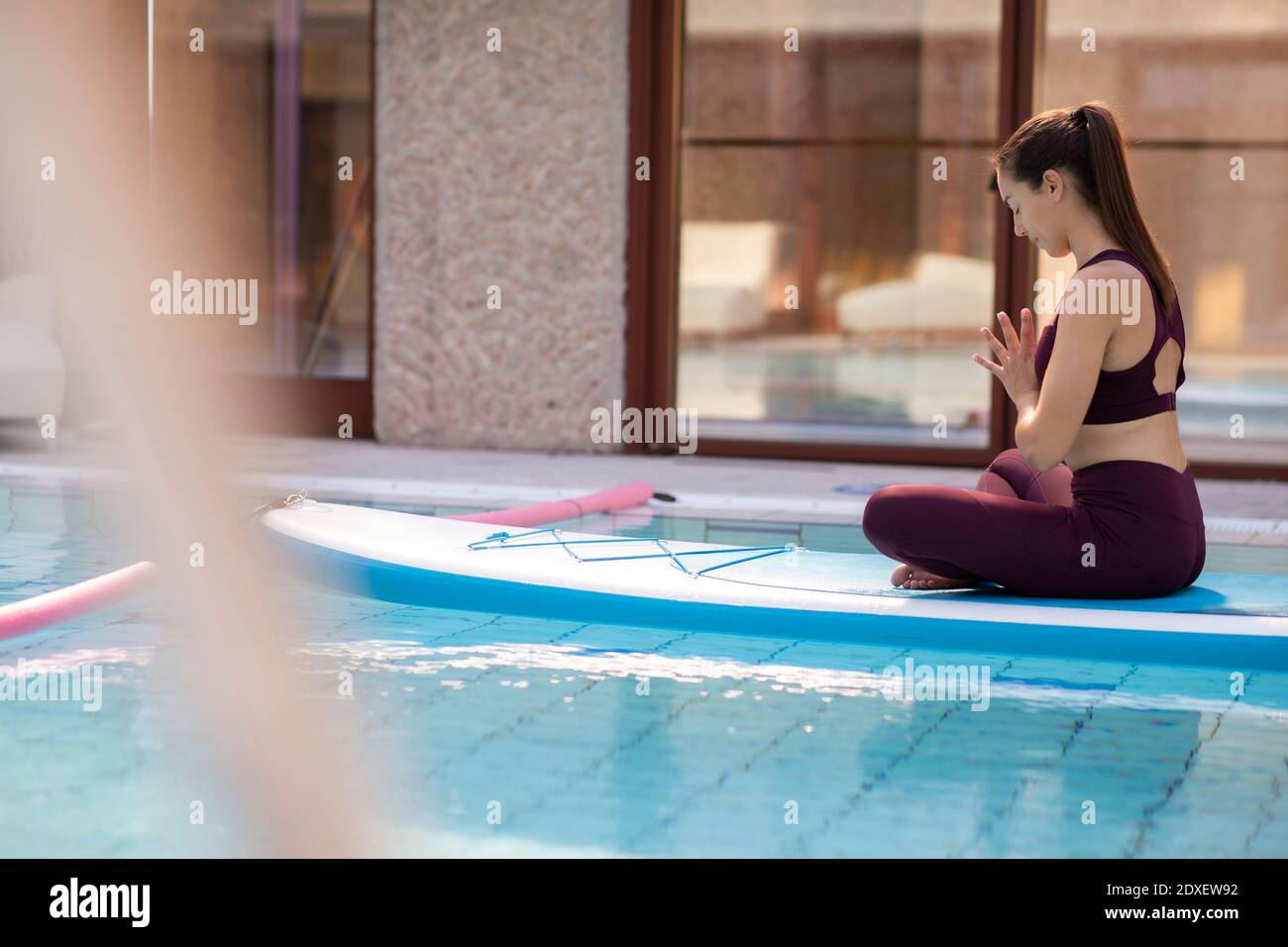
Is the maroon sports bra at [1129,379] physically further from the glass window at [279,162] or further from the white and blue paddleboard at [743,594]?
the glass window at [279,162]

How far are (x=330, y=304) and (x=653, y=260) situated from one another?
1903 mm

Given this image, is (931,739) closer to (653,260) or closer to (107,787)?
(107,787)

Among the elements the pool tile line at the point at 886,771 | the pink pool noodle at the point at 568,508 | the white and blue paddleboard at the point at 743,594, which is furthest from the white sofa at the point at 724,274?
the pool tile line at the point at 886,771

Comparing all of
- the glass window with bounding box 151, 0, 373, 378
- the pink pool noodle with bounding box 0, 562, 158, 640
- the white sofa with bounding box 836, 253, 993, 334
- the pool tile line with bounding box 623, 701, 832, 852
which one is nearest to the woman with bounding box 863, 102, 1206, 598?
the pool tile line with bounding box 623, 701, 832, 852

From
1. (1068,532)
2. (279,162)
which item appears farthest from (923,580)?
(279,162)

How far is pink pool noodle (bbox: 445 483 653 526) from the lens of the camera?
5258 mm

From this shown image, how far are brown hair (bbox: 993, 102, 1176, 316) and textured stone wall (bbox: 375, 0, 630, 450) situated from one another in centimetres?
441

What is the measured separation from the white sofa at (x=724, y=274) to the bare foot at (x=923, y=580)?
426cm

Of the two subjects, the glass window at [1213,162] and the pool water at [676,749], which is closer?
the pool water at [676,749]

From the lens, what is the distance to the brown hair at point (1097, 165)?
347cm

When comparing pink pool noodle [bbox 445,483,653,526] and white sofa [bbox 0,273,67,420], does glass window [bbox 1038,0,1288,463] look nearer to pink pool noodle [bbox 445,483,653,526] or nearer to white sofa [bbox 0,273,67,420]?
pink pool noodle [bbox 445,483,653,526]

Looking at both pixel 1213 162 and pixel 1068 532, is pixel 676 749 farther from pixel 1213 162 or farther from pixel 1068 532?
pixel 1213 162

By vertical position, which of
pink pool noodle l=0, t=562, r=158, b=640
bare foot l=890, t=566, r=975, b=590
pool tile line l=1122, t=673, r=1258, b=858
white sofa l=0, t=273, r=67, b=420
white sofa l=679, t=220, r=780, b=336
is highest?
white sofa l=679, t=220, r=780, b=336
